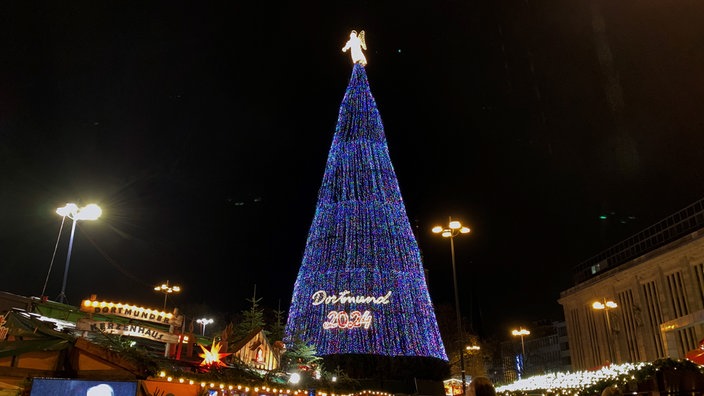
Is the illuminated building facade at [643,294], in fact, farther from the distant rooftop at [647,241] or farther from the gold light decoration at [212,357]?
the gold light decoration at [212,357]

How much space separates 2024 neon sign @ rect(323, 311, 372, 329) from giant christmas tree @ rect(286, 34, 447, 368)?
A: 0.05 meters

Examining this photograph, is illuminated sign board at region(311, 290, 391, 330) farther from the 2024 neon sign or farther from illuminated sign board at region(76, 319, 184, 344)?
illuminated sign board at region(76, 319, 184, 344)

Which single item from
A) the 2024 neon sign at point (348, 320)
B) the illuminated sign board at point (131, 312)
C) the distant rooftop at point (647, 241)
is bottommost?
the illuminated sign board at point (131, 312)

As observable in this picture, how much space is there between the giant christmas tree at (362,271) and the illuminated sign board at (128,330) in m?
11.1

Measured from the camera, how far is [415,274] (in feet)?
90.4

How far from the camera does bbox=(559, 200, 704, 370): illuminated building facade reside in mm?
47688

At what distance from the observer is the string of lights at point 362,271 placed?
2581cm

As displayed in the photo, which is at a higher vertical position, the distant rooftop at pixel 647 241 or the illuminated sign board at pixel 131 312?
the distant rooftop at pixel 647 241

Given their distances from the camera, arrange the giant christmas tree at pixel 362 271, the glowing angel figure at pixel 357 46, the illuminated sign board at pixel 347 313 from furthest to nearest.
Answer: the glowing angel figure at pixel 357 46, the giant christmas tree at pixel 362 271, the illuminated sign board at pixel 347 313

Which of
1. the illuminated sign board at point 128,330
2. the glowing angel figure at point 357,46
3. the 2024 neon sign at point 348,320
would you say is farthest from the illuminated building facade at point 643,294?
the illuminated sign board at point 128,330

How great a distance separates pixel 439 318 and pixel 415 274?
33.6 metres

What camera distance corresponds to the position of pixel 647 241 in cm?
5984

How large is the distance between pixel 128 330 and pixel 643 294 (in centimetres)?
5769

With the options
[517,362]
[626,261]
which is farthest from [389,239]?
[517,362]
